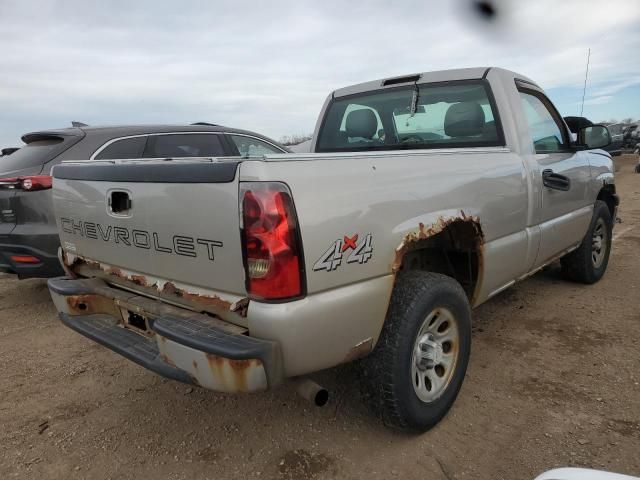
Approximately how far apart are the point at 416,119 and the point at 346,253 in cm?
200

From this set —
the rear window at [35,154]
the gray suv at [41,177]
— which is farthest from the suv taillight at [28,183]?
the rear window at [35,154]

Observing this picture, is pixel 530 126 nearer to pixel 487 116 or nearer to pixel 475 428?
pixel 487 116

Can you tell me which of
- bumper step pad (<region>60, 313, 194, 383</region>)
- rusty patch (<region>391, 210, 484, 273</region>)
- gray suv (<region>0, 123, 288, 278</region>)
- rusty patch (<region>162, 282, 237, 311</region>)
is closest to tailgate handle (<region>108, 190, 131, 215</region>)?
rusty patch (<region>162, 282, 237, 311</region>)

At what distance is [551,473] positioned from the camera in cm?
120

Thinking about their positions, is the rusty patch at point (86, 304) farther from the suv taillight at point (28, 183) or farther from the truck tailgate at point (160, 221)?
the suv taillight at point (28, 183)

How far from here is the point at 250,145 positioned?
5848mm

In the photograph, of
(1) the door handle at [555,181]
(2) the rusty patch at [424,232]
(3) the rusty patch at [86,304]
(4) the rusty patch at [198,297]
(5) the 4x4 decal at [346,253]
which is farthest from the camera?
(1) the door handle at [555,181]

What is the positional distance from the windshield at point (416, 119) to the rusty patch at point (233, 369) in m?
2.30

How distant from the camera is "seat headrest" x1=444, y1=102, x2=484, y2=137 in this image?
131 inches

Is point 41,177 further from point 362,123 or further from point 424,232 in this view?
point 424,232

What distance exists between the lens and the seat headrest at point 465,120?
3320 millimetres

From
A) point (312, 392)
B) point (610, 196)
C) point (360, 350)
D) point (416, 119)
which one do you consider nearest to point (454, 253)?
point (416, 119)

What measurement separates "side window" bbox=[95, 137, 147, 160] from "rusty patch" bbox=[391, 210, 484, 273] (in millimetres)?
3438

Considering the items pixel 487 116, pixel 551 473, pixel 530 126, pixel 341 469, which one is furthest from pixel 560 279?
pixel 551 473
